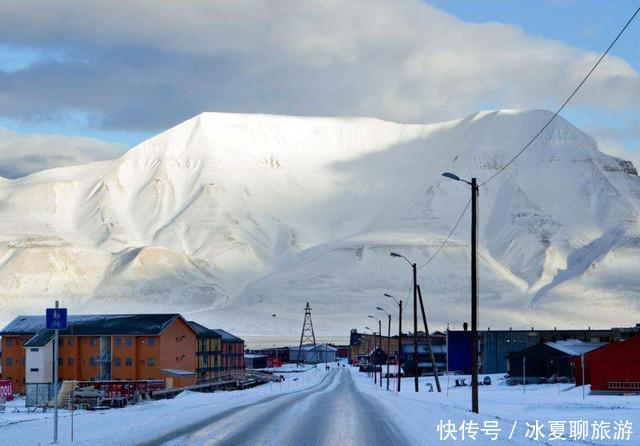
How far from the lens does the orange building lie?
303 ft

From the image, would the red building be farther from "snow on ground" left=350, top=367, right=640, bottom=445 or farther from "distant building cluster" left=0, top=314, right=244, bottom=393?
"distant building cluster" left=0, top=314, right=244, bottom=393

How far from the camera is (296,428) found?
38281 mm

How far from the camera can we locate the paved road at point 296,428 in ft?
109

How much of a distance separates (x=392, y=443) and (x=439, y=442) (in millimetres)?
1400

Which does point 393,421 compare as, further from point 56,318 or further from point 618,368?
point 618,368

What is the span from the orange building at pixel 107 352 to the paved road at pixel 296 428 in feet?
144

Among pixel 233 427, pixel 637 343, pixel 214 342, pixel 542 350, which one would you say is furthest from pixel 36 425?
pixel 214 342

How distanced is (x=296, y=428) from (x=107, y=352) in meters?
60.3

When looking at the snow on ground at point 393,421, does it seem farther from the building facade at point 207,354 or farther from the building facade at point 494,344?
the building facade at point 494,344

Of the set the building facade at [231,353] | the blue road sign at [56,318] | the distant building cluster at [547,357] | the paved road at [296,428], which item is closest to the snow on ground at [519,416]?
the paved road at [296,428]

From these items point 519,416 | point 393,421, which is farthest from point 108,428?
point 519,416

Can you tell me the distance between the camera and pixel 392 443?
107ft

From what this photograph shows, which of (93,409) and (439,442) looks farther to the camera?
(93,409)

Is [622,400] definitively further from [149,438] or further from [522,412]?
[149,438]
